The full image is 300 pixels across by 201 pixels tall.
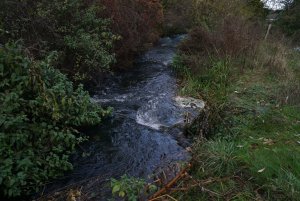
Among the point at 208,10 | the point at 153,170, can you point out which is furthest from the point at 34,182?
the point at 208,10

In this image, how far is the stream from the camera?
15.8 feet

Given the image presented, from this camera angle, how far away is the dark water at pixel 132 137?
4930 mm

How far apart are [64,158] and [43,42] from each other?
2958 millimetres

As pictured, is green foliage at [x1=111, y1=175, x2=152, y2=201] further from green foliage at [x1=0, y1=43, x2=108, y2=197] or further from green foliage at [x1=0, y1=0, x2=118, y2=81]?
green foliage at [x1=0, y1=0, x2=118, y2=81]

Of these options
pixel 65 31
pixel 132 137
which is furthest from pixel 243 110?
pixel 65 31

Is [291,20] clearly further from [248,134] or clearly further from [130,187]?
[130,187]

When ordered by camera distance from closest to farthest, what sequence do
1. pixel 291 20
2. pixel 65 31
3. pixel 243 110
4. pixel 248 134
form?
pixel 248 134 → pixel 243 110 → pixel 65 31 → pixel 291 20

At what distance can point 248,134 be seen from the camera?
5840 mm

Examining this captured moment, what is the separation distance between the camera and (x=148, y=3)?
12.7 m

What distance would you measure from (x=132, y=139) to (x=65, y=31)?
330cm

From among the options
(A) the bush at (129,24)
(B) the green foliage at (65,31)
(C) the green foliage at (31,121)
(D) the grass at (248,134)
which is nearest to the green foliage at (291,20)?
(D) the grass at (248,134)

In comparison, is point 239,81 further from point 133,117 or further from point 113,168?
point 113,168

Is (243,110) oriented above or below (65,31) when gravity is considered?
below

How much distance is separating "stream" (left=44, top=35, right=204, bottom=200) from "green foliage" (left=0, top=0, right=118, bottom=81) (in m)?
0.89
